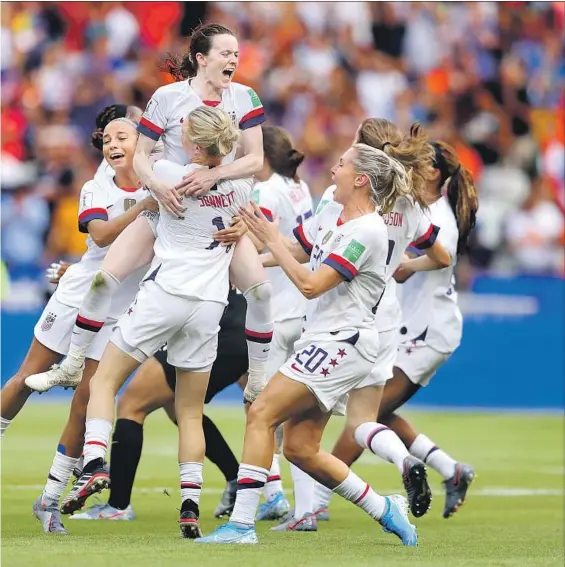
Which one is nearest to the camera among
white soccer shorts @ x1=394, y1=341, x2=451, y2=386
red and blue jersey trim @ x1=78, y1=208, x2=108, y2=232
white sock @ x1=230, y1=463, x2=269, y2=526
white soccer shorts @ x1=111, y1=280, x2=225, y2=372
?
white sock @ x1=230, y1=463, x2=269, y2=526

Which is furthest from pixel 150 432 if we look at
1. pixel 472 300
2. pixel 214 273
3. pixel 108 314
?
pixel 214 273

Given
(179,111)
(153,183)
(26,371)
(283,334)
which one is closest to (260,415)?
(153,183)

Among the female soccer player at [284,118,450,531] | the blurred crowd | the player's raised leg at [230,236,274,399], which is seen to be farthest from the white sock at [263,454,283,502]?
the blurred crowd

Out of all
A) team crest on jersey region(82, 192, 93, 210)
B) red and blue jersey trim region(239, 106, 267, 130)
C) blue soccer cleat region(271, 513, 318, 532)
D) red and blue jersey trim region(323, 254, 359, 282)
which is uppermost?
red and blue jersey trim region(239, 106, 267, 130)

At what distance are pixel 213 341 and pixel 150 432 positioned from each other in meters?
7.60

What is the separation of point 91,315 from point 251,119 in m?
1.43

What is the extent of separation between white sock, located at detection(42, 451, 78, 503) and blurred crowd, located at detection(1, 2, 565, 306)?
10878 mm

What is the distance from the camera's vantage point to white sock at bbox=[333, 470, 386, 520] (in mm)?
7230

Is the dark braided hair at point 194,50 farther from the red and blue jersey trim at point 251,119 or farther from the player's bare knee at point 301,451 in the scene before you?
the player's bare knee at point 301,451

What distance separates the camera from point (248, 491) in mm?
6902

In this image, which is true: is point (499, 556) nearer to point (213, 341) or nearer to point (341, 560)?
point (341, 560)

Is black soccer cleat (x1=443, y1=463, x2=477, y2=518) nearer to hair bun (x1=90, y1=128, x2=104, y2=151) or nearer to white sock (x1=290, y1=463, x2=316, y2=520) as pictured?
white sock (x1=290, y1=463, x2=316, y2=520)

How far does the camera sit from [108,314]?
320 inches

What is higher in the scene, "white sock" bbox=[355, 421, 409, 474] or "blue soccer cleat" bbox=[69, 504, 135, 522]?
"white sock" bbox=[355, 421, 409, 474]
